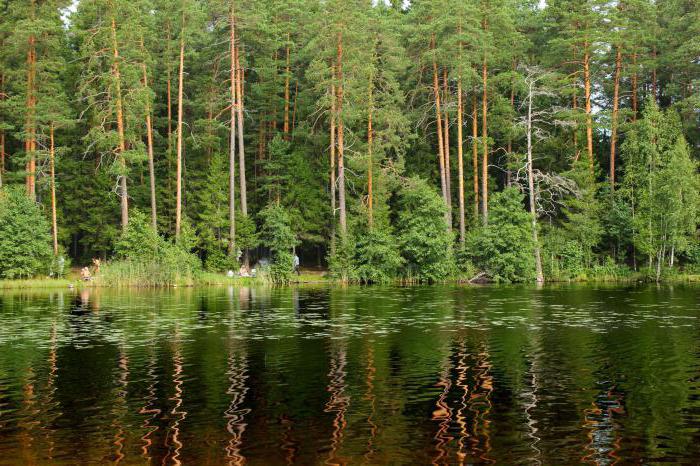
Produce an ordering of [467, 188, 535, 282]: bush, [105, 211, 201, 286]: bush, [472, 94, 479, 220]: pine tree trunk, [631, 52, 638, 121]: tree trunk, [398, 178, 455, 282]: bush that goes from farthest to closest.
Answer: [631, 52, 638, 121]: tree trunk → [472, 94, 479, 220]: pine tree trunk → [467, 188, 535, 282]: bush → [398, 178, 455, 282]: bush → [105, 211, 201, 286]: bush

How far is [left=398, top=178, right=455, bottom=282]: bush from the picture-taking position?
2053 inches

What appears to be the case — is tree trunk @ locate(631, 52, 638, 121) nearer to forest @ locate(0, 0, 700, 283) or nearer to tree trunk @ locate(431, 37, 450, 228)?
forest @ locate(0, 0, 700, 283)

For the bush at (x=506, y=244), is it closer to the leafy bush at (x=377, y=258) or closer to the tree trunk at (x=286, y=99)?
the leafy bush at (x=377, y=258)

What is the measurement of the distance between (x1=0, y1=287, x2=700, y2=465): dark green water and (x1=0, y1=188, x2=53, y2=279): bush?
2099 cm

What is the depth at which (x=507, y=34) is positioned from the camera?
2344 inches

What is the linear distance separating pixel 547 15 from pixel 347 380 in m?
57.8

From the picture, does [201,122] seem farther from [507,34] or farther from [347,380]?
[347,380]

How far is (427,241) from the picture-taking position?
169 feet

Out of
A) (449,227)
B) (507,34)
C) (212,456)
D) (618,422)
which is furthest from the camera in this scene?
(507,34)

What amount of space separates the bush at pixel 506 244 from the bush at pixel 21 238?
101ft

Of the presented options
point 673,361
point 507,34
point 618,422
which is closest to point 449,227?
point 507,34

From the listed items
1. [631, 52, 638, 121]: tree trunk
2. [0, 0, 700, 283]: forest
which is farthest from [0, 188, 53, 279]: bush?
[631, 52, 638, 121]: tree trunk

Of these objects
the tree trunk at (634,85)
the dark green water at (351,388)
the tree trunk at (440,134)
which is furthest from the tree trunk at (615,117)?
the dark green water at (351,388)

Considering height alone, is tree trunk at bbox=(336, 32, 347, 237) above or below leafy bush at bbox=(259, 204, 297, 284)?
above
